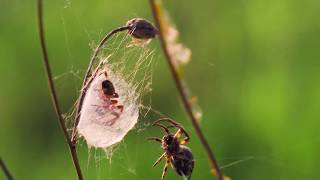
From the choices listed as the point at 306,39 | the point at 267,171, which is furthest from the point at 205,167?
the point at 306,39

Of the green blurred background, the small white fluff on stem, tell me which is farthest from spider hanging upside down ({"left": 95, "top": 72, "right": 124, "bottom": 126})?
the green blurred background

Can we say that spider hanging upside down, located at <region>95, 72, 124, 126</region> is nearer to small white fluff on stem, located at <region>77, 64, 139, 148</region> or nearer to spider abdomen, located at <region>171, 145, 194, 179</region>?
small white fluff on stem, located at <region>77, 64, 139, 148</region>

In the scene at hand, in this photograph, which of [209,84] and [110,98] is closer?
[110,98]

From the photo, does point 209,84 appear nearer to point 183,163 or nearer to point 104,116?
point 104,116

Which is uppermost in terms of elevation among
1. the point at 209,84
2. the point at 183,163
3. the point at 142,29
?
the point at 142,29

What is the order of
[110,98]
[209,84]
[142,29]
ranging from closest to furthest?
[142,29]
[110,98]
[209,84]

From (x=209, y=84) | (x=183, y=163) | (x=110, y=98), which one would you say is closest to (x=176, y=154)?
(x=183, y=163)
